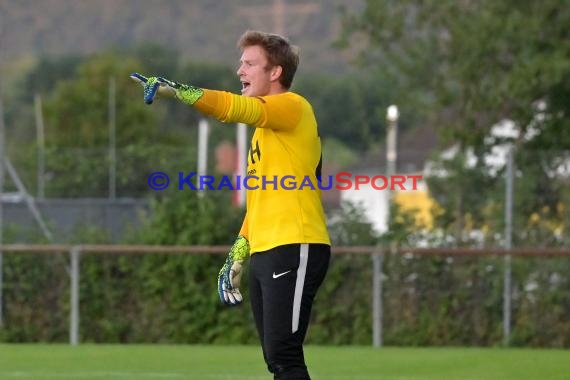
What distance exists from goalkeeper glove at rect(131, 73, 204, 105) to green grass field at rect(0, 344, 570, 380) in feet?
16.7

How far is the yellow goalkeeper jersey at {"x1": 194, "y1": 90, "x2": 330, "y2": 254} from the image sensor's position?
7.38 metres

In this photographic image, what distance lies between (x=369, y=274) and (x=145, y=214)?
3.08 meters

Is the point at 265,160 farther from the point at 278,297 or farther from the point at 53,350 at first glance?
the point at 53,350

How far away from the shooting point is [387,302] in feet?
57.7

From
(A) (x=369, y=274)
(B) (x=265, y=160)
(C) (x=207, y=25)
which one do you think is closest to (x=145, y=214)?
(A) (x=369, y=274)

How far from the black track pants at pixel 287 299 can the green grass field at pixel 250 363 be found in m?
4.23

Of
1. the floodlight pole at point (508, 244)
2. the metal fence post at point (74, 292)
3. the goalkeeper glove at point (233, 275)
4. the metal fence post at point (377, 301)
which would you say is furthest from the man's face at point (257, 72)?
the metal fence post at point (74, 292)

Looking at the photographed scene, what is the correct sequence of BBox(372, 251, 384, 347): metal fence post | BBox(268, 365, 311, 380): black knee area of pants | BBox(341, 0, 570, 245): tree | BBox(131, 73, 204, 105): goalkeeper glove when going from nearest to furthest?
BBox(131, 73, 204, 105): goalkeeper glove → BBox(268, 365, 311, 380): black knee area of pants → BBox(372, 251, 384, 347): metal fence post → BBox(341, 0, 570, 245): tree

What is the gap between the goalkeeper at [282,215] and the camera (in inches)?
290

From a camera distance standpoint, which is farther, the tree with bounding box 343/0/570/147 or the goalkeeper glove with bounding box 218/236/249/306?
the tree with bounding box 343/0/570/147

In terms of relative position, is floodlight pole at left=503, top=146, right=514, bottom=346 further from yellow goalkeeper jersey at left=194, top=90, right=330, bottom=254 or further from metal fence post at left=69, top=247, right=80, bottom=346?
yellow goalkeeper jersey at left=194, top=90, right=330, bottom=254

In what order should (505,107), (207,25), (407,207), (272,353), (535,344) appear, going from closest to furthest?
1. (272,353)
2. (535,344)
3. (407,207)
4. (505,107)
5. (207,25)

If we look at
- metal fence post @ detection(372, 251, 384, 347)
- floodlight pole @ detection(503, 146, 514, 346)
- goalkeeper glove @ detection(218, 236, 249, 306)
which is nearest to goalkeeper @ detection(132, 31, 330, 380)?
goalkeeper glove @ detection(218, 236, 249, 306)

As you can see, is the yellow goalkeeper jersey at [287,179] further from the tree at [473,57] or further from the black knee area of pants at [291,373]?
the tree at [473,57]
